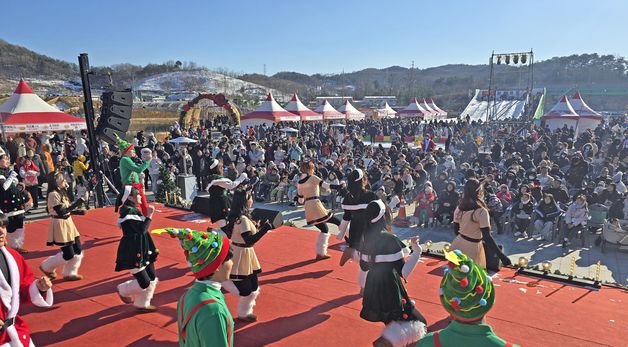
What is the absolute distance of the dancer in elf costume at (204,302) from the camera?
110 inches

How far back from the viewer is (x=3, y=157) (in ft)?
29.3

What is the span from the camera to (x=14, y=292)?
3.44 meters

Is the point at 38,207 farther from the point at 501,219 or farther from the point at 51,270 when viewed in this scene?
the point at 501,219

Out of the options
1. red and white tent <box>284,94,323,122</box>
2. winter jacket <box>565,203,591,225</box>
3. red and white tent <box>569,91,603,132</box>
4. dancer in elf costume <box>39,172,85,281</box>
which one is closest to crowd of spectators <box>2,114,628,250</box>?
winter jacket <box>565,203,591,225</box>

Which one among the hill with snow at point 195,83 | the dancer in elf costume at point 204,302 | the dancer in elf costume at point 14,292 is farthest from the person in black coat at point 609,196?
the hill with snow at point 195,83

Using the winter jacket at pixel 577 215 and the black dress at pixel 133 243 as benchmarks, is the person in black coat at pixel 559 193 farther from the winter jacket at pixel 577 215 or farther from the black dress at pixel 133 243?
the black dress at pixel 133 243

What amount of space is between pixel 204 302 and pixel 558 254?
8.91 metres

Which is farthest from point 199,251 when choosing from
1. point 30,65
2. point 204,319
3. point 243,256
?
point 30,65

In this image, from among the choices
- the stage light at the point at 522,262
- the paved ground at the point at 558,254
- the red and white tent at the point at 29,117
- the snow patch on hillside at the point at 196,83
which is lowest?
the paved ground at the point at 558,254

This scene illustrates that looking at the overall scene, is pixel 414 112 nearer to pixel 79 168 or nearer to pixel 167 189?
pixel 167 189

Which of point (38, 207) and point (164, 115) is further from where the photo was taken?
point (164, 115)

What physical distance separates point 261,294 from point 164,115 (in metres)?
53.9

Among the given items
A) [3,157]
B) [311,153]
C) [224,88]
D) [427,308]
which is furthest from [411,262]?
[224,88]

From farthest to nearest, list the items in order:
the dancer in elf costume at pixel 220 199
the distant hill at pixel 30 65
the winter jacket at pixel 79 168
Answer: the distant hill at pixel 30 65 < the winter jacket at pixel 79 168 < the dancer in elf costume at pixel 220 199
